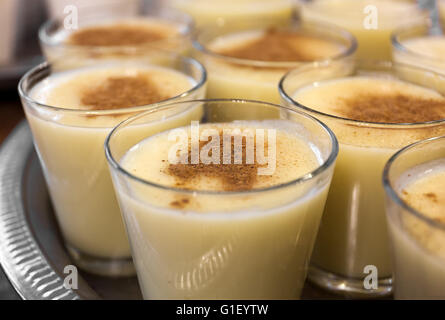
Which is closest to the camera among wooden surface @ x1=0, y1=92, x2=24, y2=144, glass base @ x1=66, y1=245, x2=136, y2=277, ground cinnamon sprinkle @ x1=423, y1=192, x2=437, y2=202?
ground cinnamon sprinkle @ x1=423, y1=192, x2=437, y2=202

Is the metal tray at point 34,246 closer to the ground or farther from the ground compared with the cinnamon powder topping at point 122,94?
closer to the ground

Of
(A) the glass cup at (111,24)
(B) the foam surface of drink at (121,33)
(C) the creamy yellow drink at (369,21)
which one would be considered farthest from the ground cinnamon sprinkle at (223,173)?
(C) the creamy yellow drink at (369,21)

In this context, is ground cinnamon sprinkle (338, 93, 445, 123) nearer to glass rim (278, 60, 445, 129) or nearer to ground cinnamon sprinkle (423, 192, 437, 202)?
glass rim (278, 60, 445, 129)

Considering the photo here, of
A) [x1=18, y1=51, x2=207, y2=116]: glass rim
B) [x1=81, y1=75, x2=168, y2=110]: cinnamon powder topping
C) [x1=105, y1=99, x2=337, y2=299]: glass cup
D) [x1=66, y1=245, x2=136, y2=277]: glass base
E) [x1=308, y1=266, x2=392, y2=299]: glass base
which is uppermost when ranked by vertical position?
[x1=18, y1=51, x2=207, y2=116]: glass rim

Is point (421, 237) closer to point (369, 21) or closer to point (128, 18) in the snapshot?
point (369, 21)

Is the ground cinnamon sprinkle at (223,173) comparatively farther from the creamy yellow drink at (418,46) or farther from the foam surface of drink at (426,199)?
the creamy yellow drink at (418,46)

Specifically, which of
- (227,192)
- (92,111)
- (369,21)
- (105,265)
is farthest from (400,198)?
(369,21)

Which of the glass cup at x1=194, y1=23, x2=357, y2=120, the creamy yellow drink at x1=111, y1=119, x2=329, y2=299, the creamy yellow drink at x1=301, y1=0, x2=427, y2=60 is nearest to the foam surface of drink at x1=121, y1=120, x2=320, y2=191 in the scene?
the creamy yellow drink at x1=111, y1=119, x2=329, y2=299
